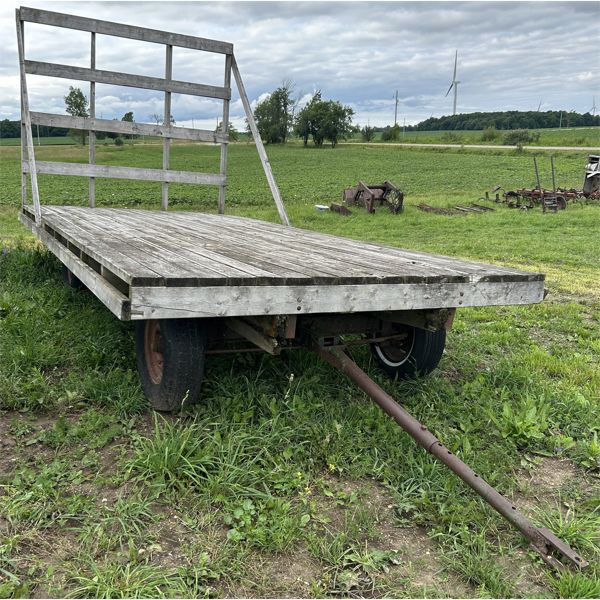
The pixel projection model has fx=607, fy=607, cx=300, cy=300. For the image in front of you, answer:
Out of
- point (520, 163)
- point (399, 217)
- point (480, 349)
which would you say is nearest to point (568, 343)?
point (480, 349)

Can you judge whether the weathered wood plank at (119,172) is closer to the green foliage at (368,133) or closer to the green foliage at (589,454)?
the green foliage at (589,454)

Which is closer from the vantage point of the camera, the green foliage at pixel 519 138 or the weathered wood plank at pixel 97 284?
the weathered wood plank at pixel 97 284

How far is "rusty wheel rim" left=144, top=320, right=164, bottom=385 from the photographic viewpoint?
335 centimetres

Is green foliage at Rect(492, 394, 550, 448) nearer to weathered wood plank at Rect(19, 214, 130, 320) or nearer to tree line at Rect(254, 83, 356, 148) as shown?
weathered wood plank at Rect(19, 214, 130, 320)

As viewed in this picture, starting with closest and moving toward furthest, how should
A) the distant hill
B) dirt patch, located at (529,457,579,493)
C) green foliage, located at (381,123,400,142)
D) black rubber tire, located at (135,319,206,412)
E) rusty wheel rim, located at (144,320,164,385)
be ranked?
dirt patch, located at (529,457,579,493), black rubber tire, located at (135,319,206,412), rusty wheel rim, located at (144,320,164,385), green foliage, located at (381,123,400,142), the distant hill

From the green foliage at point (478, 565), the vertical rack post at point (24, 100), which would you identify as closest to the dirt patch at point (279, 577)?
the green foliage at point (478, 565)

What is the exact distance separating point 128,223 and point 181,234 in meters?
1.04

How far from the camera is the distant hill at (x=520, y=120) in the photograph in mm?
95938

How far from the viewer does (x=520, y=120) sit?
96562 millimetres

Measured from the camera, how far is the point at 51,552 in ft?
7.22

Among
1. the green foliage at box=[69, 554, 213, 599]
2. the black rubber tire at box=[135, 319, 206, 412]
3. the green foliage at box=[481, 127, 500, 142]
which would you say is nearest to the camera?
the green foliage at box=[69, 554, 213, 599]

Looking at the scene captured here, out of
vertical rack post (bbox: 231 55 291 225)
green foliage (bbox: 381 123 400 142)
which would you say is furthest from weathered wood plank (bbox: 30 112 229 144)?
green foliage (bbox: 381 123 400 142)

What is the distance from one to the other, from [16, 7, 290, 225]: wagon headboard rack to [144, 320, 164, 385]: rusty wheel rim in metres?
2.95

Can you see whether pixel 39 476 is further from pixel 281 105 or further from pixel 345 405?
pixel 281 105
